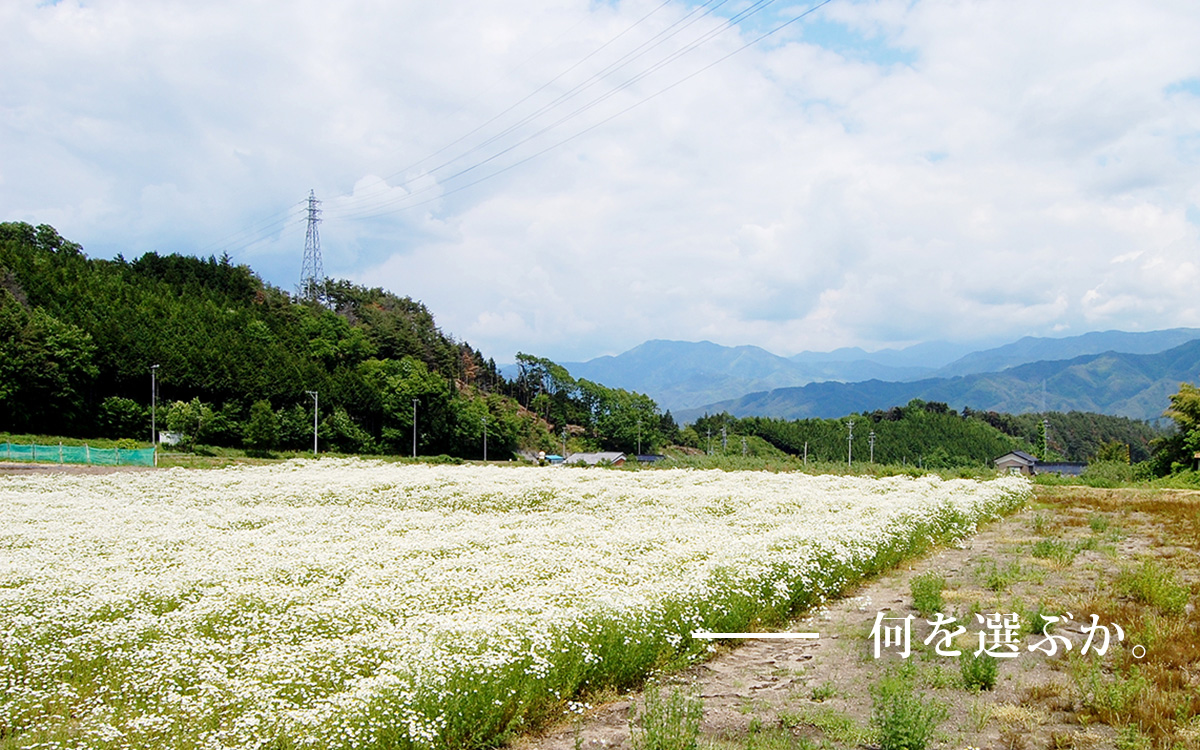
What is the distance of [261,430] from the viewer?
77562 millimetres

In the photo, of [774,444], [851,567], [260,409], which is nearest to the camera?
[851,567]

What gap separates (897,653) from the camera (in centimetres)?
948

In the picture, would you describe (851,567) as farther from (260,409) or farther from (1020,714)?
(260,409)

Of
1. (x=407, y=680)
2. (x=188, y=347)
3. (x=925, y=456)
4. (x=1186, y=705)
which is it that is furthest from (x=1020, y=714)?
(x=925, y=456)

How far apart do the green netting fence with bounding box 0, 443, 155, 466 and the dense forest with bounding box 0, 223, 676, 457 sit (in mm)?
25054

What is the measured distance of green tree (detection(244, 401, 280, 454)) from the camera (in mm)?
77375

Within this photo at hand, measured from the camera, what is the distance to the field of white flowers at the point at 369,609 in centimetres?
706

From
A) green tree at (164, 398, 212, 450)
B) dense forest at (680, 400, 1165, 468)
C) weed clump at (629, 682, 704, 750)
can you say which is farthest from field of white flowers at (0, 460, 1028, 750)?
dense forest at (680, 400, 1165, 468)

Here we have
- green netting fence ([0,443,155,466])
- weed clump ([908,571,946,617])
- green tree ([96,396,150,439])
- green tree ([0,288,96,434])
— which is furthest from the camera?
green tree ([96,396,150,439])

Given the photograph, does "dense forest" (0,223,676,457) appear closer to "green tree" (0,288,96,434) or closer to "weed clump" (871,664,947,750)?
"green tree" (0,288,96,434)

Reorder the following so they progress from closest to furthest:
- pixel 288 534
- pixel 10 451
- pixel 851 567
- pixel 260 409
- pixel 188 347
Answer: pixel 851 567, pixel 288 534, pixel 10 451, pixel 260 409, pixel 188 347

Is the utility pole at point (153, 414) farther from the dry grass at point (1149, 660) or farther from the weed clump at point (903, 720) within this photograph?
the dry grass at point (1149, 660)

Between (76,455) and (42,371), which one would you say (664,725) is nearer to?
(76,455)

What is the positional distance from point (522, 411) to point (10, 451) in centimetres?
11963
